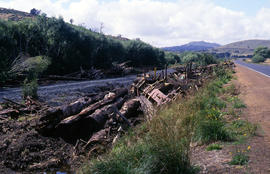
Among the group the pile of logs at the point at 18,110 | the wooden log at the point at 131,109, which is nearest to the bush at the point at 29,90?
the pile of logs at the point at 18,110

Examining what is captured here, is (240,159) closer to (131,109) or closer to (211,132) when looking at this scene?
(211,132)

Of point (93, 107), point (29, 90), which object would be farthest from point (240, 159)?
point (29, 90)

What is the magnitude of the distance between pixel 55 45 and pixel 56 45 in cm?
18

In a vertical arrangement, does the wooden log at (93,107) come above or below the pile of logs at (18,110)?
above

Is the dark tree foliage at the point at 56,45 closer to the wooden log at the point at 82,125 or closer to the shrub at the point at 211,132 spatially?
the wooden log at the point at 82,125

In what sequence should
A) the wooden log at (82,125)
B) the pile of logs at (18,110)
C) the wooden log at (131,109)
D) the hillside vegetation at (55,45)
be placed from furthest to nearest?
the hillside vegetation at (55,45) < the pile of logs at (18,110) < the wooden log at (131,109) < the wooden log at (82,125)

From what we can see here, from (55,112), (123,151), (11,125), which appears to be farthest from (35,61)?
(123,151)

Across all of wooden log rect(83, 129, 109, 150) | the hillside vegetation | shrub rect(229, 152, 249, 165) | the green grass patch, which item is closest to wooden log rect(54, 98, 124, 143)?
wooden log rect(83, 129, 109, 150)

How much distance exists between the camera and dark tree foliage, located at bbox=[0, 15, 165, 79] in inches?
1020

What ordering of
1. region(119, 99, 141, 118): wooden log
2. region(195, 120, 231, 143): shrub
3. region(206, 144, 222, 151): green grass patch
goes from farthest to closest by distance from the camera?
region(119, 99, 141, 118): wooden log < region(195, 120, 231, 143): shrub < region(206, 144, 222, 151): green grass patch

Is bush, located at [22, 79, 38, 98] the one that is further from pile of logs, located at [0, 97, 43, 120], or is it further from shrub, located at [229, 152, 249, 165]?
shrub, located at [229, 152, 249, 165]

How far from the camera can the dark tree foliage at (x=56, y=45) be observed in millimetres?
25906

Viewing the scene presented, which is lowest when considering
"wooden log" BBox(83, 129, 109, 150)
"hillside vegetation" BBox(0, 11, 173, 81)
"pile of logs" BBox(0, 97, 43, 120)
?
"wooden log" BBox(83, 129, 109, 150)

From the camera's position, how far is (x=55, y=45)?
1273 inches
